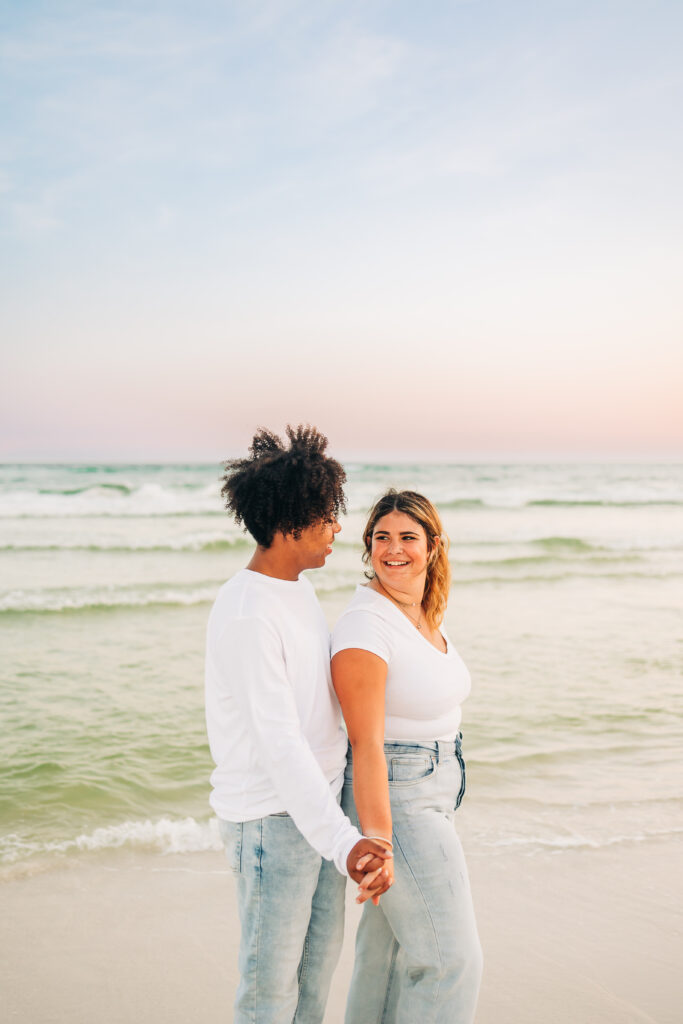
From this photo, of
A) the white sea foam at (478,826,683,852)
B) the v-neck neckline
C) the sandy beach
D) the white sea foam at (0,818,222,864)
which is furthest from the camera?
the white sea foam at (478,826,683,852)

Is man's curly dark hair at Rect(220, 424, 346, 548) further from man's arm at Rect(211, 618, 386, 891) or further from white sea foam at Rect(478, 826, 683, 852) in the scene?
white sea foam at Rect(478, 826, 683, 852)

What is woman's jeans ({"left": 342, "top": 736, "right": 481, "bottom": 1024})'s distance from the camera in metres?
2.01

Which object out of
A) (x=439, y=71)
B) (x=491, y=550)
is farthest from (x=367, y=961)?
A: (x=491, y=550)

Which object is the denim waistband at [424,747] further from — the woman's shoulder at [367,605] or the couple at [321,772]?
the woman's shoulder at [367,605]

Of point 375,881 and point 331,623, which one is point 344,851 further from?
point 331,623

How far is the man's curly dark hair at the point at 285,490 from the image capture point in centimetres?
200

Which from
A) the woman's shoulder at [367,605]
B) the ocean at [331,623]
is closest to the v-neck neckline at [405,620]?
the woman's shoulder at [367,605]

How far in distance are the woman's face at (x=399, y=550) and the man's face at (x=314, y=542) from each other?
0.34m

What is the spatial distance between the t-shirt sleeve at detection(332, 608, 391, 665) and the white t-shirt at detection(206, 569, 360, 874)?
0.05m

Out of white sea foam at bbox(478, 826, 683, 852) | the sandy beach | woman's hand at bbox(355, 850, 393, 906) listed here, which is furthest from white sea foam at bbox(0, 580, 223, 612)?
woman's hand at bbox(355, 850, 393, 906)

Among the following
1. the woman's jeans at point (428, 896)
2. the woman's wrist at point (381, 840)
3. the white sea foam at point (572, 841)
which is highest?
the woman's wrist at point (381, 840)

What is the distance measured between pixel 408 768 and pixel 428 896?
33cm

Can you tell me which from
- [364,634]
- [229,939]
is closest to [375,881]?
[364,634]

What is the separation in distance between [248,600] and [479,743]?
15.1 ft
